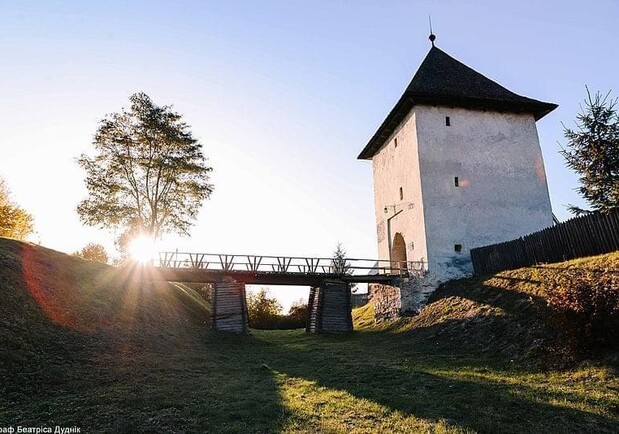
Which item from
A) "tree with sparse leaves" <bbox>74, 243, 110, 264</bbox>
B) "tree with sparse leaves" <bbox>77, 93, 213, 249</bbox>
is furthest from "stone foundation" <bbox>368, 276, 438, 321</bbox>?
"tree with sparse leaves" <bbox>74, 243, 110, 264</bbox>

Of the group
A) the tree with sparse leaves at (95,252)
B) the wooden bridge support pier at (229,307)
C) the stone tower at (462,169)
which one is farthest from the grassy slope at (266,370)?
the tree with sparse leaves at (95,252)

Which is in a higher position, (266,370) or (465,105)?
(465,105)

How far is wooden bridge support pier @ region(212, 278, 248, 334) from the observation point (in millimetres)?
21266

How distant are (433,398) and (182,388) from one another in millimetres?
5711

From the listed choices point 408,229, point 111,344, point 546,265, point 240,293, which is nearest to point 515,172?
point 408,229

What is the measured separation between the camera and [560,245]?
1780 centimetres

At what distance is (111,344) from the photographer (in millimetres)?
13867

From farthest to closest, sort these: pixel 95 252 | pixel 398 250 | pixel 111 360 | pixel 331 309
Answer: pixel 95 252
pixel 398 250
pixel 331 309
pixel 111 360

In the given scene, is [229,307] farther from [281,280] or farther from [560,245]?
[560,245]

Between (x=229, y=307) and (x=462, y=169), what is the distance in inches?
622

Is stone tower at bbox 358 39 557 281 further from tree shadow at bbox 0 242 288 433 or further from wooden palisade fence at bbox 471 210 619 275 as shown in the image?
tree shadow at bbox 0 242 288 433

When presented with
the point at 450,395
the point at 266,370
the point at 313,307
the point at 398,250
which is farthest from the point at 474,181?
the point at 450,395

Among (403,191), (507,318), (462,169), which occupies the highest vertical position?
(462,169)

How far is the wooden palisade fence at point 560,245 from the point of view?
15.8 metres
